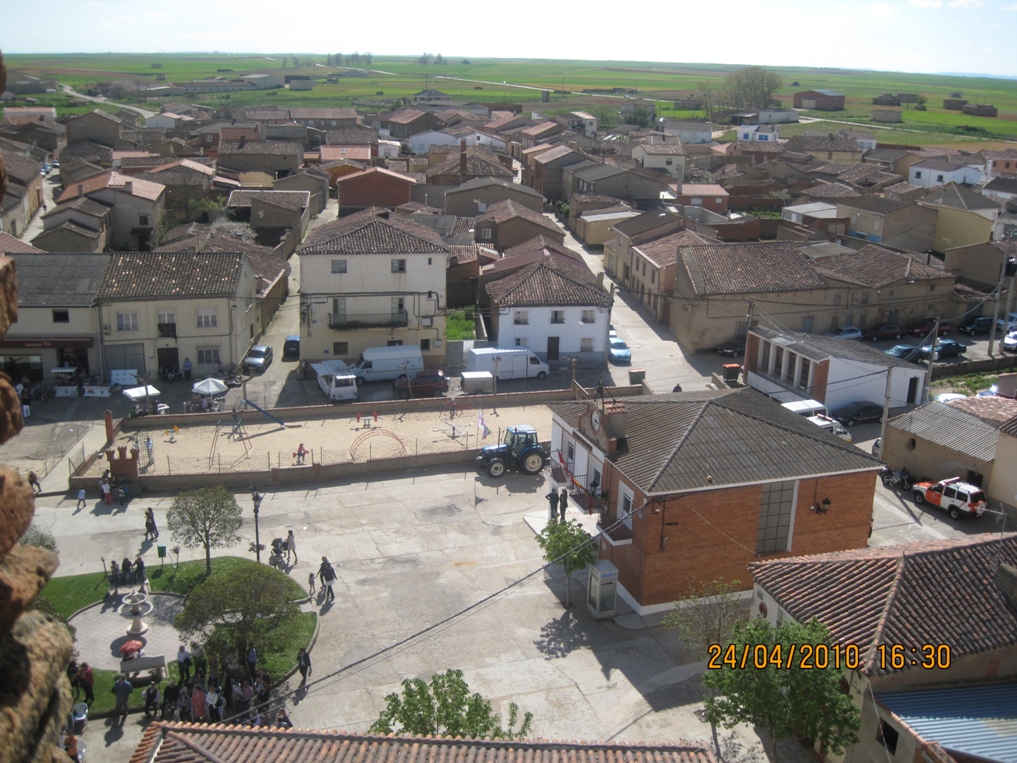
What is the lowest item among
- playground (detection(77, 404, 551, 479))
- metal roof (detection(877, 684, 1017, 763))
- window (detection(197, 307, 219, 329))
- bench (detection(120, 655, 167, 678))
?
bench (detection(120, 655, 167, 678))

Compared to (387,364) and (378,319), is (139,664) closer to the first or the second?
(387,364)

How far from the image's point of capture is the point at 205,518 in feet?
84.3

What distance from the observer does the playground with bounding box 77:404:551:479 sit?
1353 inches

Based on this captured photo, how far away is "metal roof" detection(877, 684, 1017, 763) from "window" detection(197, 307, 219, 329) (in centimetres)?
3386

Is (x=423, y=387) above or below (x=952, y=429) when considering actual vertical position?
below

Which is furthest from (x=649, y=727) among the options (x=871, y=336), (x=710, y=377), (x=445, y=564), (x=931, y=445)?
(x=871, y=336)

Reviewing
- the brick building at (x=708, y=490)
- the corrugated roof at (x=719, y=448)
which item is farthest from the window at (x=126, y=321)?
the brick building at (x=708, y=490)

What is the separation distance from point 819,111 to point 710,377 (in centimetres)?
15802

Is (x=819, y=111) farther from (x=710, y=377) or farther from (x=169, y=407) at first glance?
(x=169, y=407)

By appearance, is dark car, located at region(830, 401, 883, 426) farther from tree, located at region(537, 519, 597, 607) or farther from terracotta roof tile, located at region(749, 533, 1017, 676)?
tree, located at region(537, 519, 597, 607)

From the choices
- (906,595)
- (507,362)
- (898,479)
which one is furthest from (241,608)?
(507,362)

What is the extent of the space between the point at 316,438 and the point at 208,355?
9934 mm

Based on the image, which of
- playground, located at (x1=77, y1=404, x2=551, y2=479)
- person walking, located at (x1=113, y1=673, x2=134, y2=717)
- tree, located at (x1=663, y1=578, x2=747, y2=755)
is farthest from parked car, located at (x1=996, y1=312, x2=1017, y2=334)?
person walking, located at (x1=113, y1=673, x2=134, y2=717)

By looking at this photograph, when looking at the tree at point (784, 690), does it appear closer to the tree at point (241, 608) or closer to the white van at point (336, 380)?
the tree at point (241, 608)
